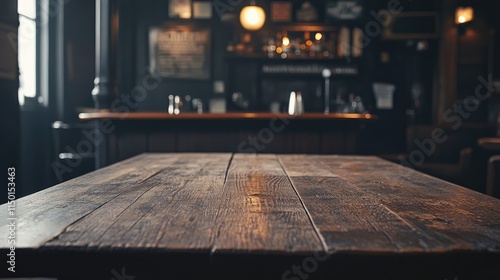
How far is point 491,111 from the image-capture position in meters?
6.29

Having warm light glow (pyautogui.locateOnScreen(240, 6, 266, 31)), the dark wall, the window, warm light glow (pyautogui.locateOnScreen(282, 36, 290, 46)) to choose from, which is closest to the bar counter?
the dark wall

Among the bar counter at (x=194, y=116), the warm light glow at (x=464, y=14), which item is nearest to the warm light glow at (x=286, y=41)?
the warm light glow at (x=464, y=14)

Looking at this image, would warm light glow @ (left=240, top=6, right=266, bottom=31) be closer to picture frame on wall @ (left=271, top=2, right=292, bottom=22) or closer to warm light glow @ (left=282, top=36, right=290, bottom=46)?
warm light glow @ (left=282, top=36, right=290, bottom=46)

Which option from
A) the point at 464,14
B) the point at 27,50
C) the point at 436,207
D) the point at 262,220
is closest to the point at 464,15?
the point at 464,14

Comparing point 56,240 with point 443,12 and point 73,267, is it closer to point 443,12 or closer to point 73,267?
point 73,267

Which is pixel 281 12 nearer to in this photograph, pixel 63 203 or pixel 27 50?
pixel 27 50

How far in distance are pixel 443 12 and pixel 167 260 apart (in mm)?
6382

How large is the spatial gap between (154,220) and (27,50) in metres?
4.96

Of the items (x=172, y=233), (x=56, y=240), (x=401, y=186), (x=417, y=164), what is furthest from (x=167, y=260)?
(x=417, y=164)

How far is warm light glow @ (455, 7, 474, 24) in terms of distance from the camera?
6.04 meters

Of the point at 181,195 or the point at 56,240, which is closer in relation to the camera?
the point at 56,240

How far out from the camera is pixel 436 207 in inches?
44.2

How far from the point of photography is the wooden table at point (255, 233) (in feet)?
2.52

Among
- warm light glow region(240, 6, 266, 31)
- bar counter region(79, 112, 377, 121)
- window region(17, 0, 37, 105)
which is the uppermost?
warm light glow region(240, 6, 266, 31)
